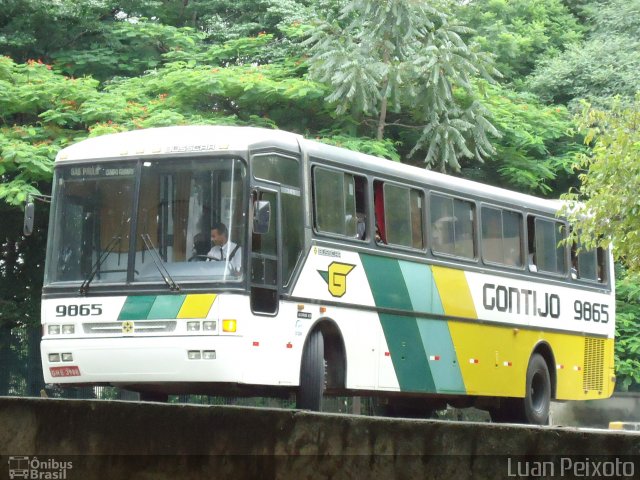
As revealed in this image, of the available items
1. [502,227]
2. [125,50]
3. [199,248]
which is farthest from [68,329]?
[125,50]

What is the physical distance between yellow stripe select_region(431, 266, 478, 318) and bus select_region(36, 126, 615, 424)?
0.03 metres

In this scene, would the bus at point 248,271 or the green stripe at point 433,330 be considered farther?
the green stripe at point 433,330

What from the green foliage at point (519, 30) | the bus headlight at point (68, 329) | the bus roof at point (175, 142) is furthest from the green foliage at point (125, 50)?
the bus headlight at point (68, 329)

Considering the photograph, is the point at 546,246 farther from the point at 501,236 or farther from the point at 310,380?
the point at 310,380

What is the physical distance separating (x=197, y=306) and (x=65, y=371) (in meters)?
1.71

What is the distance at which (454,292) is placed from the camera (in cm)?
1769

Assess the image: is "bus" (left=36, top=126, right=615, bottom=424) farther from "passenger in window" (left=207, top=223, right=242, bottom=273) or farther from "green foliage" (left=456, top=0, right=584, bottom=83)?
"green foliage" (left=456, top=0, right=584, bottom=83)

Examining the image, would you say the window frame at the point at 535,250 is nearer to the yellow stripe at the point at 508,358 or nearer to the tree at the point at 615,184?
the yellow stripe at the point at 508,358

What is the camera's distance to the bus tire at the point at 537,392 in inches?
761

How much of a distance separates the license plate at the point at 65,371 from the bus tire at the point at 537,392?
7478 mm

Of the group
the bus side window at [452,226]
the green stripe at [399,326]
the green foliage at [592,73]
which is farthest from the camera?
the green foliage at [592,73]

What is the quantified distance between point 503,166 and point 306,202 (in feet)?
43.0

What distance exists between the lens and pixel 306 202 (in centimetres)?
1494

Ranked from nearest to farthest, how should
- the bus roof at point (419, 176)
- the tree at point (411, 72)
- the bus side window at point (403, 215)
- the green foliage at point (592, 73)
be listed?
the bus roof at point (419, 176)
the bus side window at point (403, 215)
the tree at point (411, 72)
the green foliage at point (592, 73)
